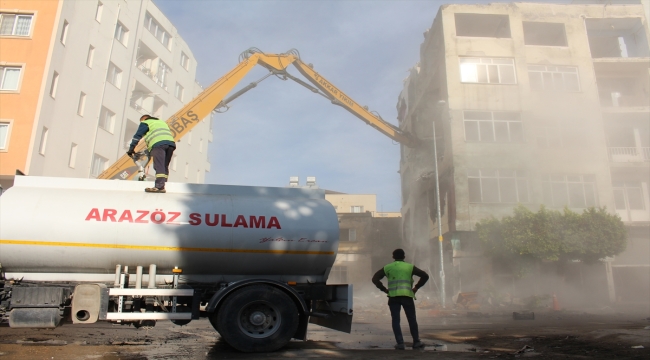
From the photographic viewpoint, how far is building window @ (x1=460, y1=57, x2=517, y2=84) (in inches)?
1029

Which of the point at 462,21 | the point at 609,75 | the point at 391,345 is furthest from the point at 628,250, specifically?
the point at 391,345

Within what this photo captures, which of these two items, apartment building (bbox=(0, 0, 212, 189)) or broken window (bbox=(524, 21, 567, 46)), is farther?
broken window (bbox=(524, 21, 567, 46))

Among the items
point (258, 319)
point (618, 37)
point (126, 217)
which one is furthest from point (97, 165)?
point (618, 37)

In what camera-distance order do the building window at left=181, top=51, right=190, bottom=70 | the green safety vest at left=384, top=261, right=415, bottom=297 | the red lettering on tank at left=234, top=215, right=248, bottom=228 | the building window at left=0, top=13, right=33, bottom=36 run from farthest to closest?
the building window at left=181, top=51, right=190, bottom=70, the building window at left=0, top=13, right=33, bottom=36, the green safety vest at left=384, top=261, right=415, bottom=297, the red lettering on tank at left=234, top=215, right=248, bottom=228

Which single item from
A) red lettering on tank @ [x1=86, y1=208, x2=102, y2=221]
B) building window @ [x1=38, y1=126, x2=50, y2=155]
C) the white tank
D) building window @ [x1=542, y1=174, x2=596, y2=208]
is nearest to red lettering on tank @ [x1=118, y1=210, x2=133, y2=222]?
the white tank

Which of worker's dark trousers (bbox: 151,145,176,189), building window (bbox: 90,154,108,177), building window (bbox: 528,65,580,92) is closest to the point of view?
worker's dark trousers (bbox: 151,145,176,189)

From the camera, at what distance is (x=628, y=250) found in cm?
2548

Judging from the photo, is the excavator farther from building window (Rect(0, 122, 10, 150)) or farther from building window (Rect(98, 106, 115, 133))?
building window (Rect(98, 106, 115, 133))

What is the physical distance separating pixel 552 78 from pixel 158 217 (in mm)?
26201

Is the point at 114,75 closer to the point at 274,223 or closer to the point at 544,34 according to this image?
the point at 274,223

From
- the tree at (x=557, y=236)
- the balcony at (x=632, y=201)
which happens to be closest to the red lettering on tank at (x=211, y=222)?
the tree at (x=557, y=236)

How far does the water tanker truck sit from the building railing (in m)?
26.5

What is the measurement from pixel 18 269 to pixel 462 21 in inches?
1085

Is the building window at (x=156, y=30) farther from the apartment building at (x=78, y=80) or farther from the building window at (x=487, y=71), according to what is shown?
the building window at (x=487, y=71)
